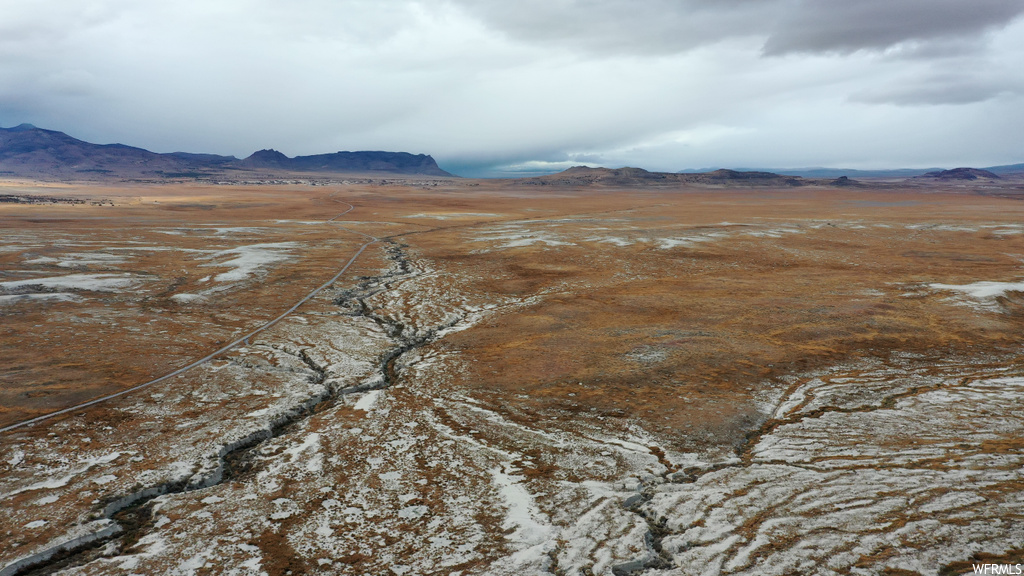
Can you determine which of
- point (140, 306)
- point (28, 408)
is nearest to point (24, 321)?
point (140, 306)

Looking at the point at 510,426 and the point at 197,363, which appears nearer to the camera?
the point at 510,426

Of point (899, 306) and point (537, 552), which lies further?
point (899, 306)

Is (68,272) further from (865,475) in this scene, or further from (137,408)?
(865,475)

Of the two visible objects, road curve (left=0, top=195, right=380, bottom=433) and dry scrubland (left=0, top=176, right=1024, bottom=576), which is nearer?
dry scrubland (left=0, top=176, right=1024, bottom=576)

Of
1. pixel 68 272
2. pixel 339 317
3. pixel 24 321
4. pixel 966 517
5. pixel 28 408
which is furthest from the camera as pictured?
pixel 68 272

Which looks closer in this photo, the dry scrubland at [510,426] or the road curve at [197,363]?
the dry scrubland at [510,426]

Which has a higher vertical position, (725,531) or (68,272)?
(68,272)

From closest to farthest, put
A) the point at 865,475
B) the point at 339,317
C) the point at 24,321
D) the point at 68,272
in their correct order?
the point at 865,475, the point at 24,321, the point at 339,317, the point at 68,272

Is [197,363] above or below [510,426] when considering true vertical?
above
